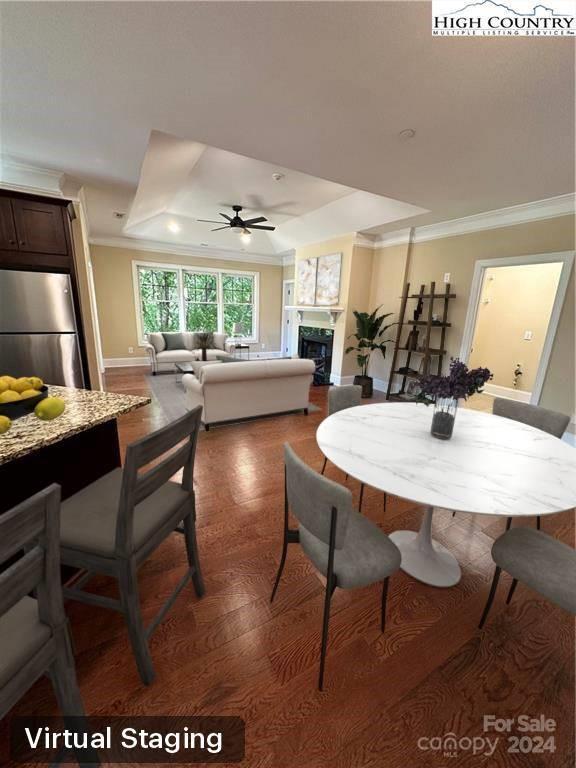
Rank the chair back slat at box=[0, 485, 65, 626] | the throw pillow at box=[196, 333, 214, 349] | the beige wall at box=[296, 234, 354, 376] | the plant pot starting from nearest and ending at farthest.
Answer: the chair back slat at box=[0, 485, 65, 626] → the plant pot → the beige wall at box=[296, 234, 354, 376] → the throw pillow at box=[196, 333, 214, 349]

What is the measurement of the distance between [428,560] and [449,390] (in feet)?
3.35

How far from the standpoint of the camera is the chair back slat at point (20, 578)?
24.6 inches

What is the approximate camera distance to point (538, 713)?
1.15 meters

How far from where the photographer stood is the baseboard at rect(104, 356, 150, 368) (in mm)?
6859

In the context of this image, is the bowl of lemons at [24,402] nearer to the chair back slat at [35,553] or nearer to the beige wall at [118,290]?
the chair back slat at [35,553]

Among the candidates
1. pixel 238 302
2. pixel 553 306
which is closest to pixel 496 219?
pixel 553 306

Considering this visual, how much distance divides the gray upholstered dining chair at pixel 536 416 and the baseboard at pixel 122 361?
7.13m

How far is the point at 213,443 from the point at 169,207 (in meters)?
4.57

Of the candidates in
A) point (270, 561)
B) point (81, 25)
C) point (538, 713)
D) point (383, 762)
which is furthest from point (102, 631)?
point (81, 25)

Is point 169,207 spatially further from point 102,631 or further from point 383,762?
point 383,762

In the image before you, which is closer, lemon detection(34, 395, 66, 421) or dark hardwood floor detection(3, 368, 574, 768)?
dark hardwood floor detection(3, 368, 574, 768)

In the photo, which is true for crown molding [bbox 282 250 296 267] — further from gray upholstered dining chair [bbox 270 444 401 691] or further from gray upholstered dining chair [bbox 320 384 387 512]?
gray upholstered dining chair [bbox 270 444 401 691]

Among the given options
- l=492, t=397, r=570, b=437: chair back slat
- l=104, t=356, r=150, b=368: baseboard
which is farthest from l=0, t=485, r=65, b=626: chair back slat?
l=104, t=356, r=150, b=368: baseboard

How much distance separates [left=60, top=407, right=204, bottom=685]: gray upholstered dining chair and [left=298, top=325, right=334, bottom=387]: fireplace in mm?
4735
